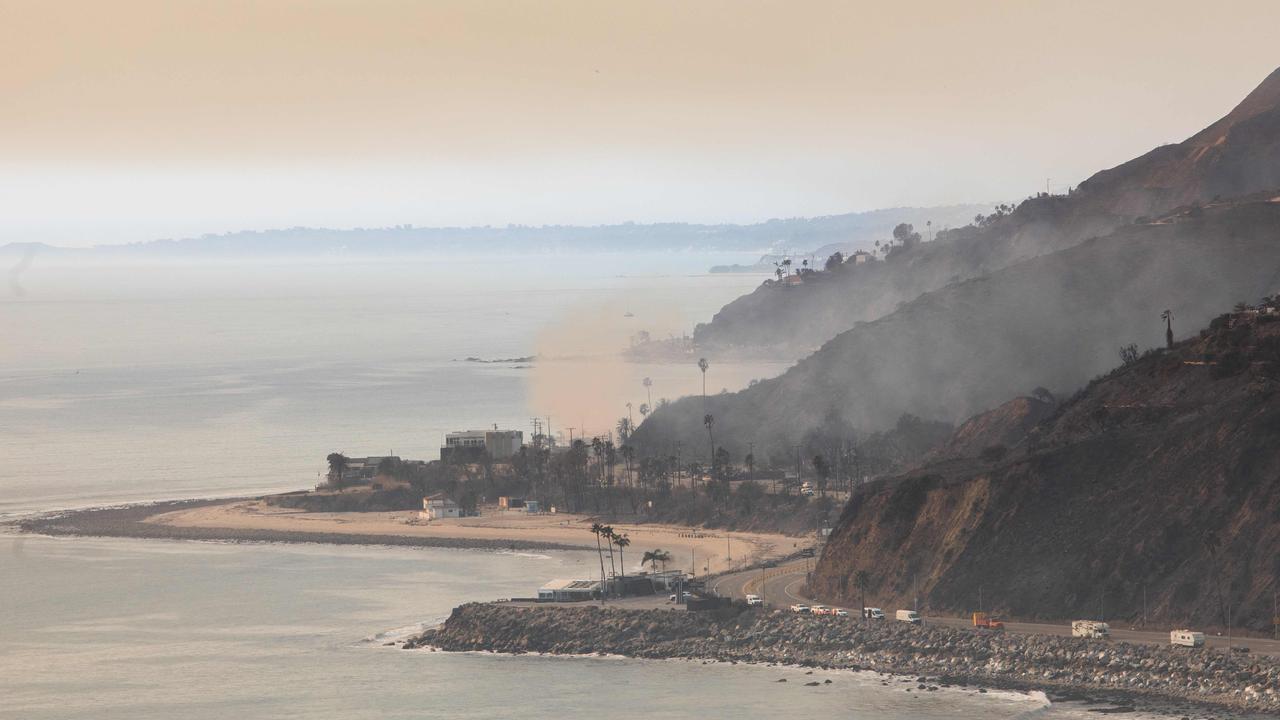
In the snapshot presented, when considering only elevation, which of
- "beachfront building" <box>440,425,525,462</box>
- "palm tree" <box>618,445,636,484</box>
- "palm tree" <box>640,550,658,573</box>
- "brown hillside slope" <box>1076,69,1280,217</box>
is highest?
"brown hillside slope" <box>1076,69,1280,217</box>

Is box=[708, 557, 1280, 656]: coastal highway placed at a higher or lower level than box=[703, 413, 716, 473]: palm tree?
lower

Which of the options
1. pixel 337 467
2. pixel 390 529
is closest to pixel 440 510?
pixel 390 529

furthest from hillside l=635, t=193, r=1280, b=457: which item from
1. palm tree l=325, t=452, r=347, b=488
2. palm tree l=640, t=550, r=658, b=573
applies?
palm tree l=640, t=550, r=658, b=573

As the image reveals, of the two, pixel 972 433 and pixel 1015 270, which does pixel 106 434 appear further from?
pixel 972 433

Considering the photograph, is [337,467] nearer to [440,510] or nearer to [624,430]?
[440,510]

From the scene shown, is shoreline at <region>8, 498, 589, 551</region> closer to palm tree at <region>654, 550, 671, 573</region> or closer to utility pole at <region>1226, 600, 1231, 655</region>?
→ palm tree at <region>654, 550, 671, 573</region>
